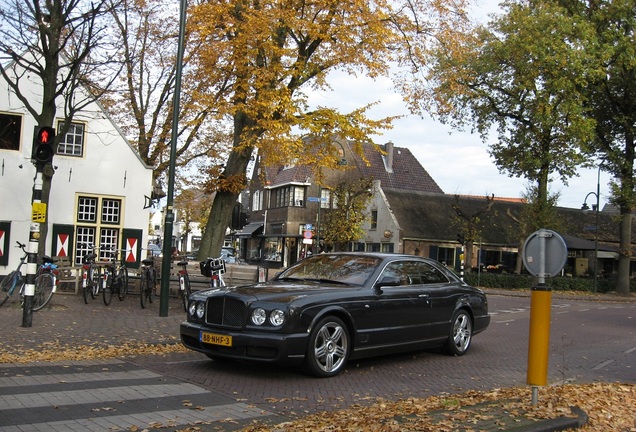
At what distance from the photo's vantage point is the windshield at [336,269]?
8.64 metres

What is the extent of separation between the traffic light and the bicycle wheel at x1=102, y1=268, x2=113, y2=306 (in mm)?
4976

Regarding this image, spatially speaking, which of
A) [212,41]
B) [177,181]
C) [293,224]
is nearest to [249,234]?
[293,224]

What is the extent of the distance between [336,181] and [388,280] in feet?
154

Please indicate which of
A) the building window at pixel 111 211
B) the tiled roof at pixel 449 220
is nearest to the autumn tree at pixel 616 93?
the tiled roof at pixel 449 220

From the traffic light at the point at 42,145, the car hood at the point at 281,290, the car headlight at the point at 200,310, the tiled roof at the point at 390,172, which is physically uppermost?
the tiled roof at the point at 390,172

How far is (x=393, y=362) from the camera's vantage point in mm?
9180

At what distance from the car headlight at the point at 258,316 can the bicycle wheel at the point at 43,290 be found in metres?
7.40

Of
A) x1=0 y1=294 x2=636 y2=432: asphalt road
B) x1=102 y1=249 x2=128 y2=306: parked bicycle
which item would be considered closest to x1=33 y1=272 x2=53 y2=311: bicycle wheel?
x1=0 y1=294 x2=636 y2=432: asphalt road

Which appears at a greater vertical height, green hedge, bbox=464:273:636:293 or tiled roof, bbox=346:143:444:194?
tiled roof, bbox=346:143:444:194

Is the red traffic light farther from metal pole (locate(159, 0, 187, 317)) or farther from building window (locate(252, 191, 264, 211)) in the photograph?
building window (locate(252, 191, 264, 211))

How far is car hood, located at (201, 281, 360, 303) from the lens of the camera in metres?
7.50

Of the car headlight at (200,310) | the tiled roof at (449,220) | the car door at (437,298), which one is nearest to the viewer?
the car headlight at (200,310)

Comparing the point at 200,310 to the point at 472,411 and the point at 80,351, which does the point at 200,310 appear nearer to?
the point at 80,351

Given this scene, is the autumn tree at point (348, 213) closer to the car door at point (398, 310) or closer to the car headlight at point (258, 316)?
the car door at point (398, 310)
